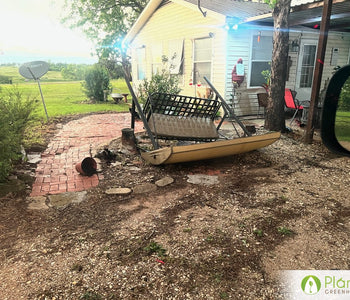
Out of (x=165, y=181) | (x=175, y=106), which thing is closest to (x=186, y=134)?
(x=175, y=106)

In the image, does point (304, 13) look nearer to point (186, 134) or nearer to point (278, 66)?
point (278, 66)

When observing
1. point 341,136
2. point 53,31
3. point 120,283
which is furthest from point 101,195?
point 53,31

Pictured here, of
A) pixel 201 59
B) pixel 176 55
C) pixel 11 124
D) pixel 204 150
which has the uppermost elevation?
pixel 176 55

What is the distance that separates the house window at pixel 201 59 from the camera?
9500 millimetres

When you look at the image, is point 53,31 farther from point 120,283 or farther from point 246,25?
point 120,283

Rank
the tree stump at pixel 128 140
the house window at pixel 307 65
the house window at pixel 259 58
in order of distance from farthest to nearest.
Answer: the house window at pixel 307 65 → the house window at pixel 259 58 → the tree stump at pixel 128 140

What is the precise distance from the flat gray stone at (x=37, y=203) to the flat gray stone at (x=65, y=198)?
0.28 feet

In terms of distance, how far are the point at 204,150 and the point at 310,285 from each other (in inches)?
93.7

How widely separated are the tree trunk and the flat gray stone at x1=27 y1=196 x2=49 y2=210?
556cm

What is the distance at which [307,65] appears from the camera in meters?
10.0

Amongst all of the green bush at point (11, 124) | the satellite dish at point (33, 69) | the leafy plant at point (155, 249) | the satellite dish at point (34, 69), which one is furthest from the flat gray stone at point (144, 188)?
the satellite dish at point (33, 69)

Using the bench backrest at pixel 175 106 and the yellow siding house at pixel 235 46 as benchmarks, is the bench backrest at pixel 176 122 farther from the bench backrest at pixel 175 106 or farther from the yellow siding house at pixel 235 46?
the yellow siding house at pixel 235 46

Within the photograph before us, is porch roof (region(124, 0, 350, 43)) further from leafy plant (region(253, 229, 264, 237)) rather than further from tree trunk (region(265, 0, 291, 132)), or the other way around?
leafy plant (region(253, 229, 264, 237))

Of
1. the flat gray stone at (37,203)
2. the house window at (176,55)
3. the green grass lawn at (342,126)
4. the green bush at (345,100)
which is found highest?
the house window at (176,55)
